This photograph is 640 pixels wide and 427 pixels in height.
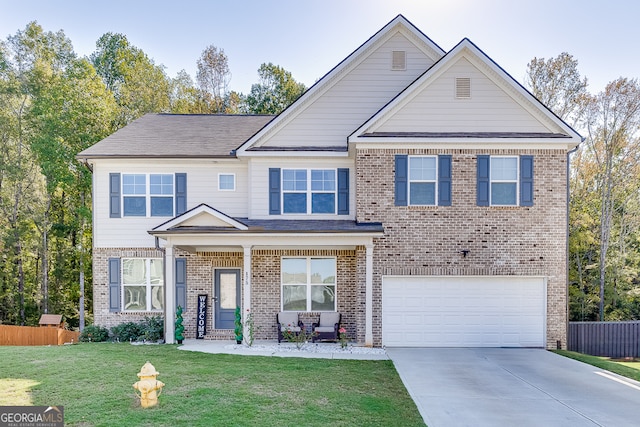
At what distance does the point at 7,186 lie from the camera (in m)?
22.0

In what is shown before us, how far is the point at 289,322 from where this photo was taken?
1276cm

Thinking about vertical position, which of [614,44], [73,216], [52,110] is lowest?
[73,216]

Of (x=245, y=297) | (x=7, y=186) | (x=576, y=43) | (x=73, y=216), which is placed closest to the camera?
(x=245, y=297)

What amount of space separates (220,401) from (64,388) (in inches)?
111

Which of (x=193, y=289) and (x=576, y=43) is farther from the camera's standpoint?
(x=576, y=43)

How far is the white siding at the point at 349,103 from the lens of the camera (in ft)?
43.6

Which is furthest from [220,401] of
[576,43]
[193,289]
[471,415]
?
[576,43]

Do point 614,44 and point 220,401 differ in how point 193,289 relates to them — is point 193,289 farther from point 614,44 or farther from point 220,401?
point 614,44

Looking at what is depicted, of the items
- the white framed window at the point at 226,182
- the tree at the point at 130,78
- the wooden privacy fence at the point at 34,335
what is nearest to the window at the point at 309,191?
the white framed window at the point at 226,182

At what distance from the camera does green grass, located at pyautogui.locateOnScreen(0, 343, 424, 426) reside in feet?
19.4

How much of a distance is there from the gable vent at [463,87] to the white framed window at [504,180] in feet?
6.45

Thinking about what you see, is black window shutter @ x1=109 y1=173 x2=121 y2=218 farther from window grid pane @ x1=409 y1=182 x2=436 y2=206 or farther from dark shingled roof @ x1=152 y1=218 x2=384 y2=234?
window grid pane @ x1=409 y1=182 x2=436 y2=206

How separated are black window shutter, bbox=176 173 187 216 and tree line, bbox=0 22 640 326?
27.7ft

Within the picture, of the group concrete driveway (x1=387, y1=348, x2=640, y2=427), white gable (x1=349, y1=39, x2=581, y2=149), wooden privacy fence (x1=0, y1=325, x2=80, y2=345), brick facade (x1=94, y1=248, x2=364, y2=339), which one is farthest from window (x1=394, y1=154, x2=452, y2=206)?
wooden privacy fence (x1=0, y1=325, x2=80, y2=345)
